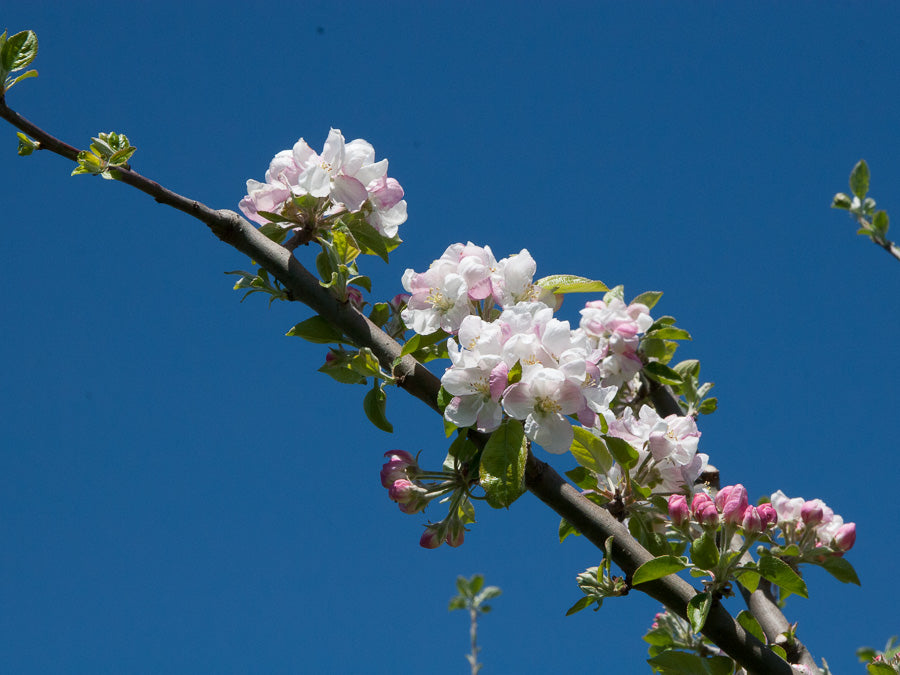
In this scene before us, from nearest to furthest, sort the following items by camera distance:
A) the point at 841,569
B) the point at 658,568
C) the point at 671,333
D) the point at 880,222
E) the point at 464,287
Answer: the point at 658,568, the point at 464,287, the point at 841,569, the point at 671,333, the point at 880,222

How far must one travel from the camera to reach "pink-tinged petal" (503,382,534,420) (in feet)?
4.56

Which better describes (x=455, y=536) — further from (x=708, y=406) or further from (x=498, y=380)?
(x=708, y=406)

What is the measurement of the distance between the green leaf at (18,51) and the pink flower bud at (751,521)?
5.26ft

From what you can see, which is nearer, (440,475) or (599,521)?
(599,521)

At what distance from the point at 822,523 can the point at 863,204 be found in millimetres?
2158

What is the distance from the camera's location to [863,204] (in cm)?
352

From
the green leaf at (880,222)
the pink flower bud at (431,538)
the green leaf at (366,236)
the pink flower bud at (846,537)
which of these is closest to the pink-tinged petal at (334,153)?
the green leaf at (366,236)

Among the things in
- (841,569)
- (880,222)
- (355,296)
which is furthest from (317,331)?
(880,222)

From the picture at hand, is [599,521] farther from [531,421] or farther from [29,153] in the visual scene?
[29,153]

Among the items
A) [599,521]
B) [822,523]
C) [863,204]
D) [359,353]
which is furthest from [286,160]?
[863,204]

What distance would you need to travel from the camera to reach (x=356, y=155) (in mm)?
1709

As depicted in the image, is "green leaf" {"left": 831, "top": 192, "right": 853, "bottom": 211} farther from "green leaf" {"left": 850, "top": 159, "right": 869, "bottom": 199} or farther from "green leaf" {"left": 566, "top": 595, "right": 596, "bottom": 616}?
"green leaf" {"left": 566, "top": 595, "right": 596, "bottom": 616}

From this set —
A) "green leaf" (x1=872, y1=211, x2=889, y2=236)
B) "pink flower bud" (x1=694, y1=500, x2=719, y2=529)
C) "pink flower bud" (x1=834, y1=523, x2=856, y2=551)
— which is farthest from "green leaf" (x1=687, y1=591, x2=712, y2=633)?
"green leaf" (x1=872, y1=211, x2=889, y2=236)

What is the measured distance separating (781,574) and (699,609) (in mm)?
188
